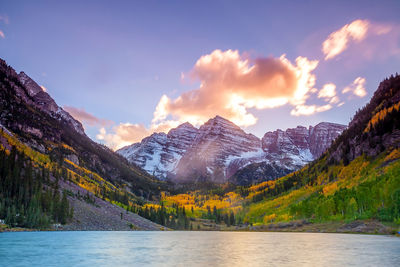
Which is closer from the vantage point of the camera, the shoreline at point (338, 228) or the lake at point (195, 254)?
the lake at point (195, 254)

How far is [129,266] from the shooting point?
38969 millimetres

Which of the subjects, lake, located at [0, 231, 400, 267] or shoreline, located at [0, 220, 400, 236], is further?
shoreline, located at [0, 220, 400, 236]

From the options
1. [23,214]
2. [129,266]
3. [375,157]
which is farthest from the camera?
[375,157]

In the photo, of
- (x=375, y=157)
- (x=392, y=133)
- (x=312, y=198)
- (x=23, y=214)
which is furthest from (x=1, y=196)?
(x=392, y=133)

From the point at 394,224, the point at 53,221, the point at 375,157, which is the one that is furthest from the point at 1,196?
the point at 375,157

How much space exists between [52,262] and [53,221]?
339 feet

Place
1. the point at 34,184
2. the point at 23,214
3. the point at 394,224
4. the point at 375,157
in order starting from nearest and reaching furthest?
1. the point at 394,224
2. the point at 23,214
3. the point at 34,184
4. the point at 375,157

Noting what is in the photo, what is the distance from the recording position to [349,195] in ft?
491

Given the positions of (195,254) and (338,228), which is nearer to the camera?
(195,254)

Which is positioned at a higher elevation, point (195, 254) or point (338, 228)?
point (195, 254)

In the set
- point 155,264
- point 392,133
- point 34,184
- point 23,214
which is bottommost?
point 155,264

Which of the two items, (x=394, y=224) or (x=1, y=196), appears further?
(x=1, y=196)

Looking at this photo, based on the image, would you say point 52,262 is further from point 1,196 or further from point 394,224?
point 394,224

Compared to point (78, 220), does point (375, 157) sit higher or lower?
higher
